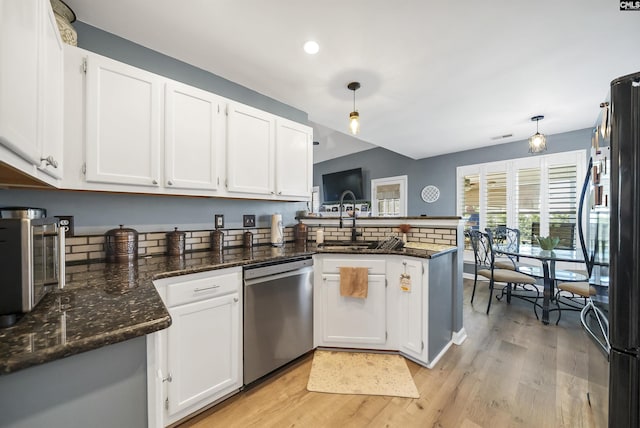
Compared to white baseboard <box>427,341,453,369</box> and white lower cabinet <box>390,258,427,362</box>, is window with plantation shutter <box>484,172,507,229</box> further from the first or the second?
white lower cabinet <box>390,258,427,362</box>

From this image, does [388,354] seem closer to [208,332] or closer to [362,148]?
[208,332]

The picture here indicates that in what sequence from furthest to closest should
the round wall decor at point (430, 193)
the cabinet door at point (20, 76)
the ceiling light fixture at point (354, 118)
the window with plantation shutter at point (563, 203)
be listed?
the round wall decor at point (430, 193)
the window with plantation shutter at point (563, 203)
the ceiling light fixture at point (354, 118)
the cabinet door at point (20, 76)

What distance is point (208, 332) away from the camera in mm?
1485

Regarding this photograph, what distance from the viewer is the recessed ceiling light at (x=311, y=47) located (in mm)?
1831

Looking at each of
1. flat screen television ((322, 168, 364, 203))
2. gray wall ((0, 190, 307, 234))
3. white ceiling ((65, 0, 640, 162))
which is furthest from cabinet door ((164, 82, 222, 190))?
flat screen television ((322, 168, 364, 203))

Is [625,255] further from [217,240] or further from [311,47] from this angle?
[217,240]

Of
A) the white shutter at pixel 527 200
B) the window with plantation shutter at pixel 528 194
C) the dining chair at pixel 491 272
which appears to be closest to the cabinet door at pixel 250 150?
the dining chair at pixel 491 272

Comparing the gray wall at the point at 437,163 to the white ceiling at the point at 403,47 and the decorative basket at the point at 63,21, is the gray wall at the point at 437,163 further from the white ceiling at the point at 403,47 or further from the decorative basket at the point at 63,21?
the decorative basket at the point at 63,21

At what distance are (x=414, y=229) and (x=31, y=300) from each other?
259cm

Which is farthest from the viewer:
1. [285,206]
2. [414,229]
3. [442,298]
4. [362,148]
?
[362,148]

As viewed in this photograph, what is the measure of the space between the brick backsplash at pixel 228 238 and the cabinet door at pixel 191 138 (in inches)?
19.9

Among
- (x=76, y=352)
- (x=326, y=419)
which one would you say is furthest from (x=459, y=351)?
(x=76, y=352)

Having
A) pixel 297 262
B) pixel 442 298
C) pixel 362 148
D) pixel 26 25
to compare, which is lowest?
pixel 442 298

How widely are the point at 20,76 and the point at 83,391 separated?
3.19 feet
